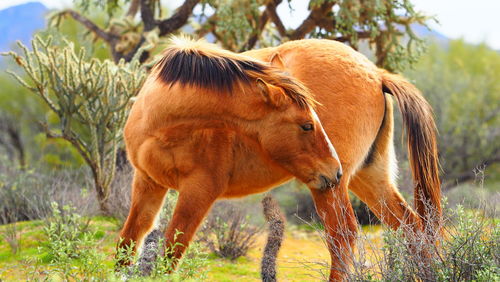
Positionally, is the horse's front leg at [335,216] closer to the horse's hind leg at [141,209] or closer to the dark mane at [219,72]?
the dark mane at [219,72]

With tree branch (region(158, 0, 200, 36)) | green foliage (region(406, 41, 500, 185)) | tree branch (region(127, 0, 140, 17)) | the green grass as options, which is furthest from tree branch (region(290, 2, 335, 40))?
green foliage (region(406, 41, 500, 185))

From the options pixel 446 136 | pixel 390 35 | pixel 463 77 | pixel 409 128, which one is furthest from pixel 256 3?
pixel 463 77

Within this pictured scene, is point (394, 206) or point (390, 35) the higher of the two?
point (390, 35)

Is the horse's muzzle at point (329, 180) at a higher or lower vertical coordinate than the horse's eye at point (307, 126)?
lower

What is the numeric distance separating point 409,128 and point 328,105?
885mm

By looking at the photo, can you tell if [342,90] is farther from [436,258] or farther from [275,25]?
[275,25]

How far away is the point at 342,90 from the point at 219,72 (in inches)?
43.6

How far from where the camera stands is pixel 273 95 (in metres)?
3.58

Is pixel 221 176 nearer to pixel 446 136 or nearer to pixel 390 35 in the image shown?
pixel 390 35

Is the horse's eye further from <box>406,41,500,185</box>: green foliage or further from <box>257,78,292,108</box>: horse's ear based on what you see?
<box>406,41,500,185</box>: green foliage

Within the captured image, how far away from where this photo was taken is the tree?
35.5ft

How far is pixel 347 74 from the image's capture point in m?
4.18

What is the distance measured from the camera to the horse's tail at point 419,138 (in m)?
4.33

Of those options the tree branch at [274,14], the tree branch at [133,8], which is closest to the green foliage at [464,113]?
the tree branch at [274,14]
